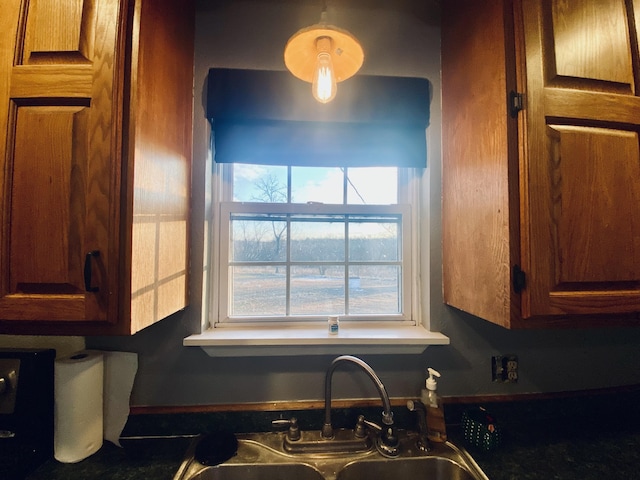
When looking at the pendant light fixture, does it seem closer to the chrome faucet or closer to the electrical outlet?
the chrome faucet

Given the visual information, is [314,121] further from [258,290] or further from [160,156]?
[258,290]

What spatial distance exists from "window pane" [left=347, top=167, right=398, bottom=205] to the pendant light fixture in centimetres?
55

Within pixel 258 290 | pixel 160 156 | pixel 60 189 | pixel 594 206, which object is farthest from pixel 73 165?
pixel 594 206

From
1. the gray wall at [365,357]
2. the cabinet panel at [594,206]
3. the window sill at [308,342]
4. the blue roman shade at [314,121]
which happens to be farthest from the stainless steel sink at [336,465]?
the blue roman shade at [314,121]

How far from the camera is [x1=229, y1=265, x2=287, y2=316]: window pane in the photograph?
4.23ft

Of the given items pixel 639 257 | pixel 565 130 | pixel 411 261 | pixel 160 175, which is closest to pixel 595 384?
pixel 639 257

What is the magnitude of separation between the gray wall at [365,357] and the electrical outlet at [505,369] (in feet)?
0.08

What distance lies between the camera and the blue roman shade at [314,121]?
3.80 feet

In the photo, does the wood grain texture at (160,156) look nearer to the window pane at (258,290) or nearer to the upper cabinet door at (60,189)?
the upper cabinet door at (60,189)

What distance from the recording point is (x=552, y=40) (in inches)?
33.9

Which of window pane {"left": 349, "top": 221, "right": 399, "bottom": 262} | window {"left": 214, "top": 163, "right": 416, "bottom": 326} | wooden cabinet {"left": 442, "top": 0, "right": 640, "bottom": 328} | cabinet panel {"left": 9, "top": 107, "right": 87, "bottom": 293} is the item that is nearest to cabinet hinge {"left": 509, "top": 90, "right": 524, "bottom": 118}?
wooden cabinet {"left": 442, "top": 0, "right": 640, "bottom": 328}

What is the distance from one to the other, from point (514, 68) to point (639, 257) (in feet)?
2.26

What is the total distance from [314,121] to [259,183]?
373mm

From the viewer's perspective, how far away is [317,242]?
A: 1.33m
